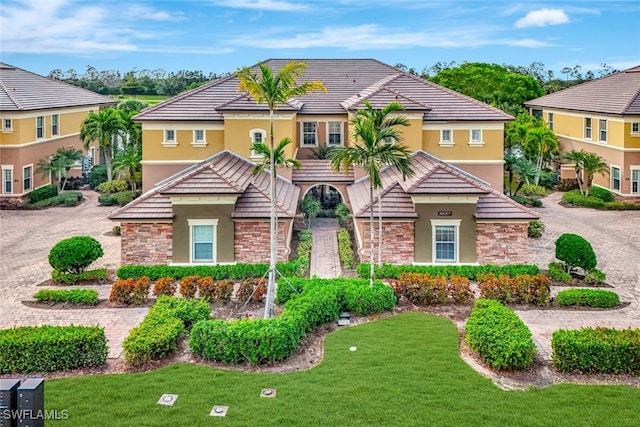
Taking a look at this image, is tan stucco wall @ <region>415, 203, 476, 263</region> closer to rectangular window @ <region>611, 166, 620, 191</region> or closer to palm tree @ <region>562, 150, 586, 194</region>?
palm tree @ <region>562, 150, 586, 194</region>

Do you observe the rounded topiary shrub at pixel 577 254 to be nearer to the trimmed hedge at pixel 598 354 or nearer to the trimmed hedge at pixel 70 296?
the trimmed hedge at pixel 598 354

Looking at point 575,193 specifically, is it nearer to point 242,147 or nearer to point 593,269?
point 593,269

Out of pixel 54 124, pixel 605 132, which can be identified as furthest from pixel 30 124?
pixel 605 132

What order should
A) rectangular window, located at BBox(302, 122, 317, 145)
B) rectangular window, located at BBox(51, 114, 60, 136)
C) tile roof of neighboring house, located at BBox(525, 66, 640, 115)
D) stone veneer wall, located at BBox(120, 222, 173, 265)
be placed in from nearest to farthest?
stone veneer wall, located at BBox(120, 222, 173, 265)
rectangular window, located at BBox(302, 122, 317, 145)
tile roof of neighboring house, located at BBox(525, 66, 640, 115)
rectangular window, located at BBox(51, 114, 60, 136)

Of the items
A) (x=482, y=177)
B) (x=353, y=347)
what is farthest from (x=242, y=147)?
(x=353, y=347)

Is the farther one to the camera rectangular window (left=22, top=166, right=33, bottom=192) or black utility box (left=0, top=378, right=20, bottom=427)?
rectangular window (left=22, top=166, right=33, bottom=192)

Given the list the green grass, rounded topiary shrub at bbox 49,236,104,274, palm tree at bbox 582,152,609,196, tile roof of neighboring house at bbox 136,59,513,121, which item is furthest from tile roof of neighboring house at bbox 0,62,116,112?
palm tree at bbox 582,152,609,196
